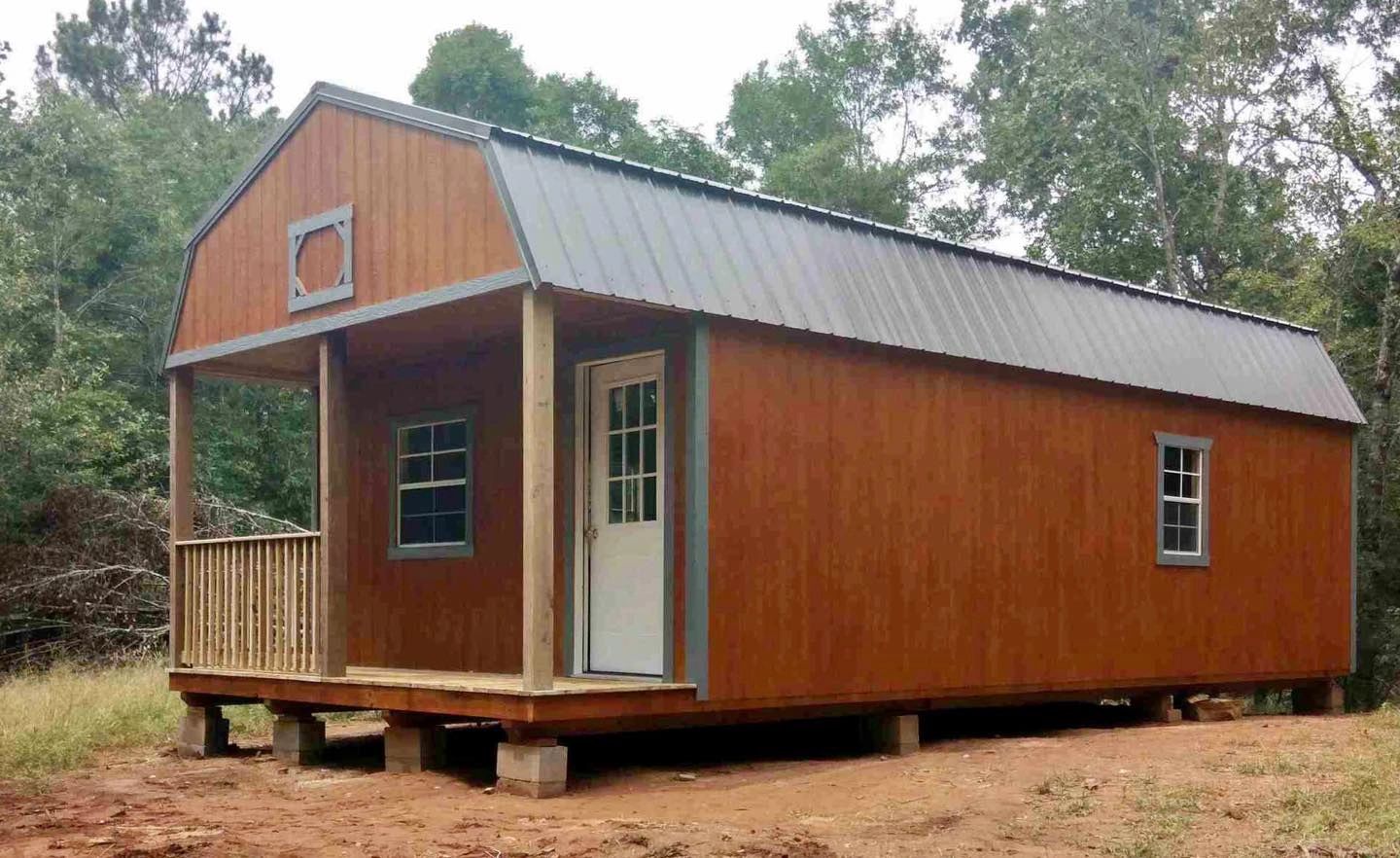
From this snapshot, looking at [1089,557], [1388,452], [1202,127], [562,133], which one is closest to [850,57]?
[562,133]

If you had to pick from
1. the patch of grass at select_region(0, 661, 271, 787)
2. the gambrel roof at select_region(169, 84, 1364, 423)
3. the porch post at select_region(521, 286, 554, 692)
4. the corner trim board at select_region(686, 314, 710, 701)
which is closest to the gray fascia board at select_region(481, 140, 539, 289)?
the gambrel roof at select_region(169, 84, 1364, 423)

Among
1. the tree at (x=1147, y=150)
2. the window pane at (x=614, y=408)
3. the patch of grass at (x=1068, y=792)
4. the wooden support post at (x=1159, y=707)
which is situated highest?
Answer: the tree at (x=1147, y=150)

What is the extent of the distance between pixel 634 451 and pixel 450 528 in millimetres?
2261

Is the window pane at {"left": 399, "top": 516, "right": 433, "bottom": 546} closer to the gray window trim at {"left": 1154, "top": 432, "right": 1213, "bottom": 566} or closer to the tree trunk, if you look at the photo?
the gray window trim at {"left": 1154, "top": 432, "right": 1213, "bottom": 566}

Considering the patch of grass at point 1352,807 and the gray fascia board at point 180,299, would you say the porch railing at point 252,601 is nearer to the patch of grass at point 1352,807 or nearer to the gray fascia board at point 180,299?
the gray fascia board at point 180,299

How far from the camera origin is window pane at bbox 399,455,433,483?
39.4 feet

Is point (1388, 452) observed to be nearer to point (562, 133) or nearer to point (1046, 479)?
point (1046, 479)

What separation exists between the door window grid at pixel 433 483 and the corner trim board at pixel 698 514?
300 centimetres

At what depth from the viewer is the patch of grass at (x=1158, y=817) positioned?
21.6 feet

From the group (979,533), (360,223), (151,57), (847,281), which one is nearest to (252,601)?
(360,223)

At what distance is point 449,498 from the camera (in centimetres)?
1177

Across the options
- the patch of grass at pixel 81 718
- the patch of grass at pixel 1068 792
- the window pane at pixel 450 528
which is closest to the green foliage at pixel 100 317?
the patch of grass at pixel 81 718

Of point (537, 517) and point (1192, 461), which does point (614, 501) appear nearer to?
point (537, 517)

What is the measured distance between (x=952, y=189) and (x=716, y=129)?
9266 millimetres
